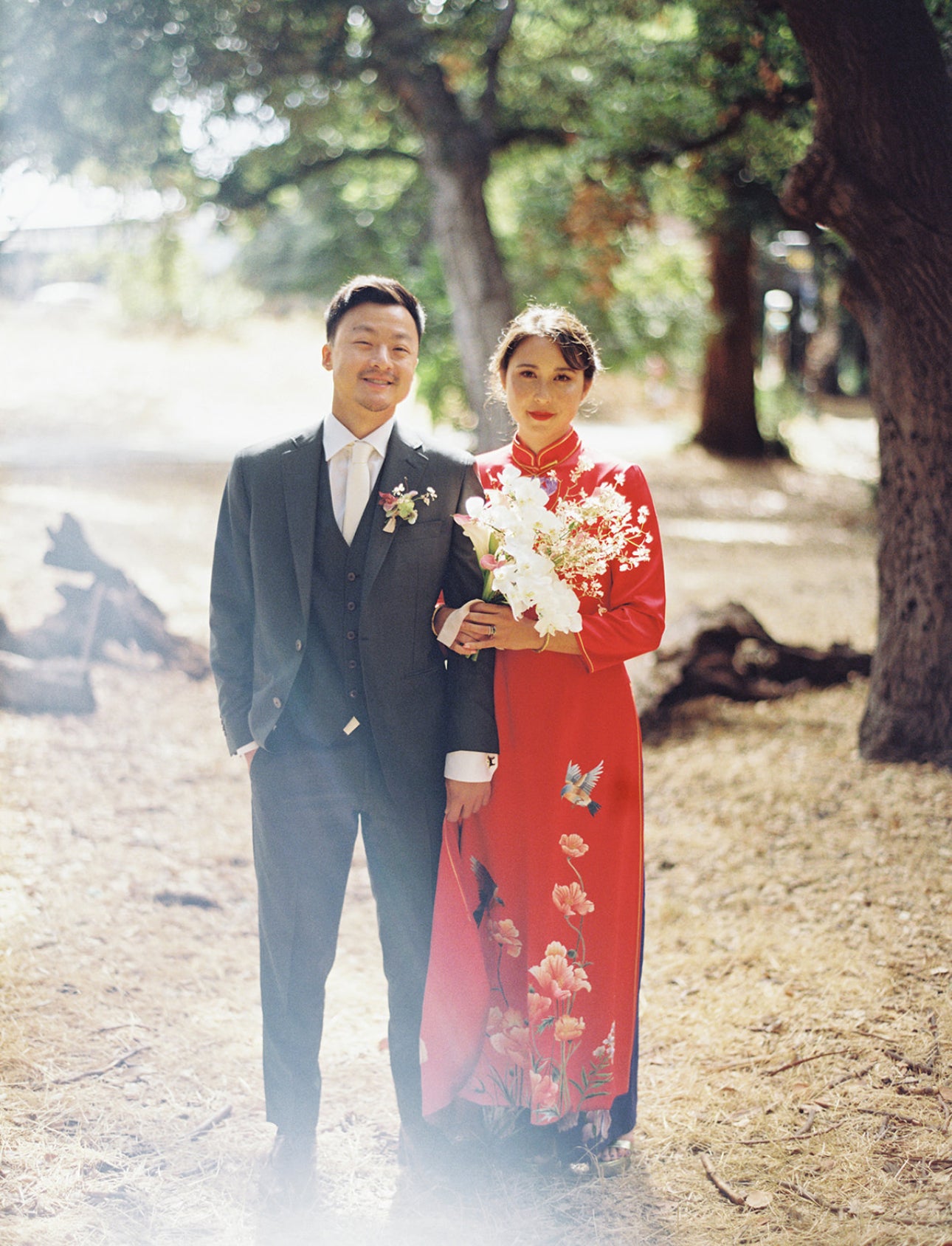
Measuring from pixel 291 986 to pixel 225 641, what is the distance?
2.72 ft

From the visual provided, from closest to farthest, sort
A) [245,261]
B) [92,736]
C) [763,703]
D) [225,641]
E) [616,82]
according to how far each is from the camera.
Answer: [225,641]
[92,736]
[763,703]
[616,82]
[245,261]

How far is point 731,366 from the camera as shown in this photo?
16141mm

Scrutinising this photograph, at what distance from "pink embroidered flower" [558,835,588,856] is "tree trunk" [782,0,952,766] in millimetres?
2711

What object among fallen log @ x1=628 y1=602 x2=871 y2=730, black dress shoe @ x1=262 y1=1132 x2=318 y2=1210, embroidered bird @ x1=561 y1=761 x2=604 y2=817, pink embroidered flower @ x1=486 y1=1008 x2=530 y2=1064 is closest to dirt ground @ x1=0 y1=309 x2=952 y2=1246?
black dress shoe @ x1=262 y1=1132 x2=318 y2=1210

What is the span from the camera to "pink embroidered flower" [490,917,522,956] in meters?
2.72

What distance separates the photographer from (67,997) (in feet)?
11.8

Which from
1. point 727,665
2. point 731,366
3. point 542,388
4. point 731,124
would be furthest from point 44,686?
point 731,366

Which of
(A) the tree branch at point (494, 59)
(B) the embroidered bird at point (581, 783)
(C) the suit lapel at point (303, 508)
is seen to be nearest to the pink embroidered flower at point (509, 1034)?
(B) the embroidered bird at point (581, 783)

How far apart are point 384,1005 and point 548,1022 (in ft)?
3.95

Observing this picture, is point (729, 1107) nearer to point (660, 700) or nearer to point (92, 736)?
point (660, 700)

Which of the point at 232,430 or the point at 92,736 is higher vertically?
the point at 232,430

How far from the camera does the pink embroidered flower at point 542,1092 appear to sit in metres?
2.72

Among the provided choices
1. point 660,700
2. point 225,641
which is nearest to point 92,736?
point 660,700

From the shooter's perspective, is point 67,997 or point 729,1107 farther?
point 67,997
